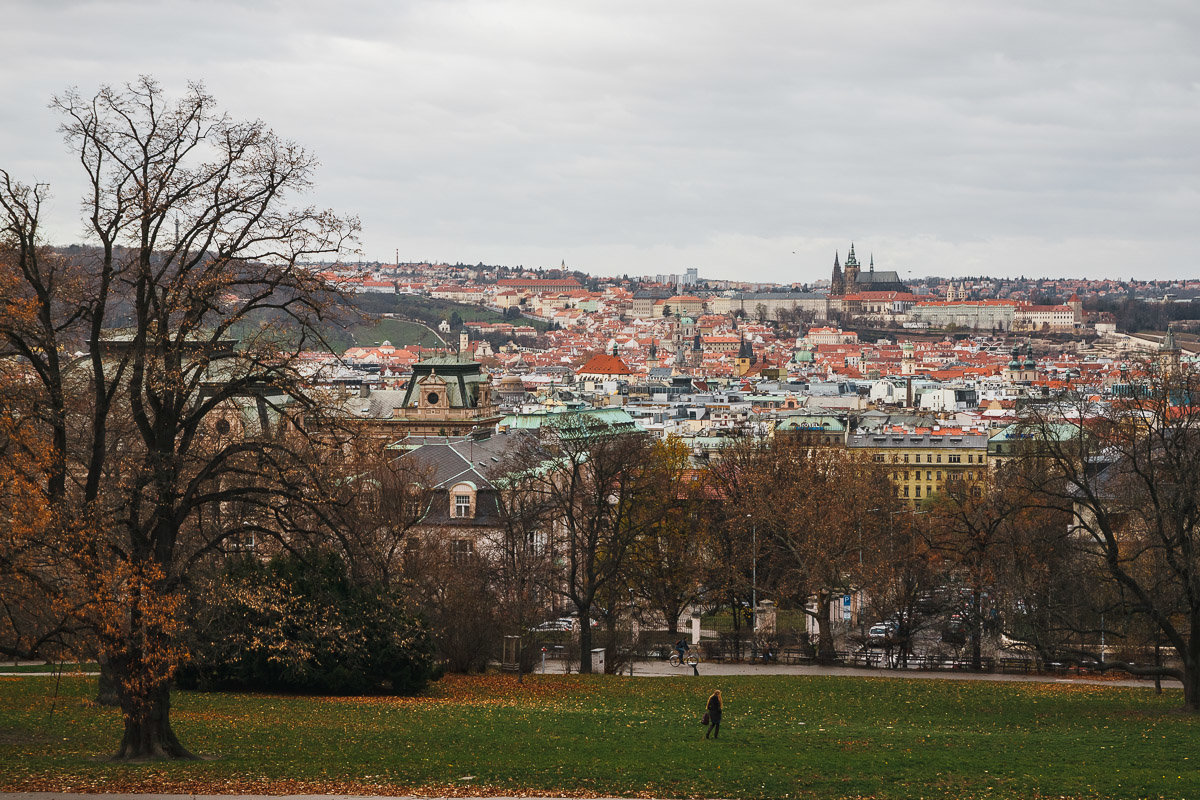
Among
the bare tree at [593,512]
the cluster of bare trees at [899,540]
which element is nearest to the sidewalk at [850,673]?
the cluster of bare trees at [899,540]

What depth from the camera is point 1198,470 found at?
26719 millimetres

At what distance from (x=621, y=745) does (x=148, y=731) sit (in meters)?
6.59

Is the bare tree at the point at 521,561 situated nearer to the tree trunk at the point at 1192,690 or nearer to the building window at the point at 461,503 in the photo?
the building window at the point at 461,503

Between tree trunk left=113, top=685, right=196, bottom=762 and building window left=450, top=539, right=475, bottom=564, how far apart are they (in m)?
21.1

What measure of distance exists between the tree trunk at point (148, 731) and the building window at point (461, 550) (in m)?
21.1

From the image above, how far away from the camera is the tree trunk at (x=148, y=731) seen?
1867 cm

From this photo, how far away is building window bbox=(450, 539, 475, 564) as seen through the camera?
4116 cm

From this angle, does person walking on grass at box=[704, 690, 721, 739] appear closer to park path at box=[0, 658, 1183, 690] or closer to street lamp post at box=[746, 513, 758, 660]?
park path at box=[0, 658, 1183, 690]

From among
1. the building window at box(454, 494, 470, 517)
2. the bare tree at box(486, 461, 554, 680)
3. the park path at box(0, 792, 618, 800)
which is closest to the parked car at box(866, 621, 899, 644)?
the bare tree at box(486, 461, 554, 680)

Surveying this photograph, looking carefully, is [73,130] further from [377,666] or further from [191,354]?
[377,666]

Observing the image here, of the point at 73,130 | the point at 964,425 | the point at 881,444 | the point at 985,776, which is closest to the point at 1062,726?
the point at 985,776

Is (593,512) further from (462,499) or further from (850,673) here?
(462,499)

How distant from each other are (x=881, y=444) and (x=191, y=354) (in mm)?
93799

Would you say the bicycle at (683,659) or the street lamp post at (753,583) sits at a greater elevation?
the street lamp post at (753,583)
